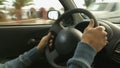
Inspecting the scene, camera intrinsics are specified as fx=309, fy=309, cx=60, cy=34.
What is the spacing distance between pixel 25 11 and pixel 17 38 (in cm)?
28

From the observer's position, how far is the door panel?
9.57 feet

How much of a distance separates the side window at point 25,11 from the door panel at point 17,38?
Answer: 0.07 metres

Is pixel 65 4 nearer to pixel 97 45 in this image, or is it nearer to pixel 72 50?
pixel 72 50

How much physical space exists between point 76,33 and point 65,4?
98 centimetres

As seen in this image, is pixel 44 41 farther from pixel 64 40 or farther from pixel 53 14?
pixel 53 14

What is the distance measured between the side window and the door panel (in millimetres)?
66

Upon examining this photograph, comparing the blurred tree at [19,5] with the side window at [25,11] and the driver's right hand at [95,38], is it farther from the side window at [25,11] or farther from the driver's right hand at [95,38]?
the driver's right hand at [95,38]

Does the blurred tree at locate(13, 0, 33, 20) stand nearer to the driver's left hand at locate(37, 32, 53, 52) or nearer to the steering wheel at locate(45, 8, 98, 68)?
the driver's left hand at locate(37, 32, 53, 52)

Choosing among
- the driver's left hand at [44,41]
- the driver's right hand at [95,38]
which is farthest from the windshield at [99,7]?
the driver's right hand at [95,38]

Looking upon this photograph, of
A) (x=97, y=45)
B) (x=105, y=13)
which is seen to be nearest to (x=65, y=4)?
(x=105, y=13)

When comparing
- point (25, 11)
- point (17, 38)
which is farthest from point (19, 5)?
point (17, 38)

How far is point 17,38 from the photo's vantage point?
9.66ft

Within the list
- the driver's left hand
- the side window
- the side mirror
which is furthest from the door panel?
the driver's left hand

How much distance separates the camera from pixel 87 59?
1.38 m
